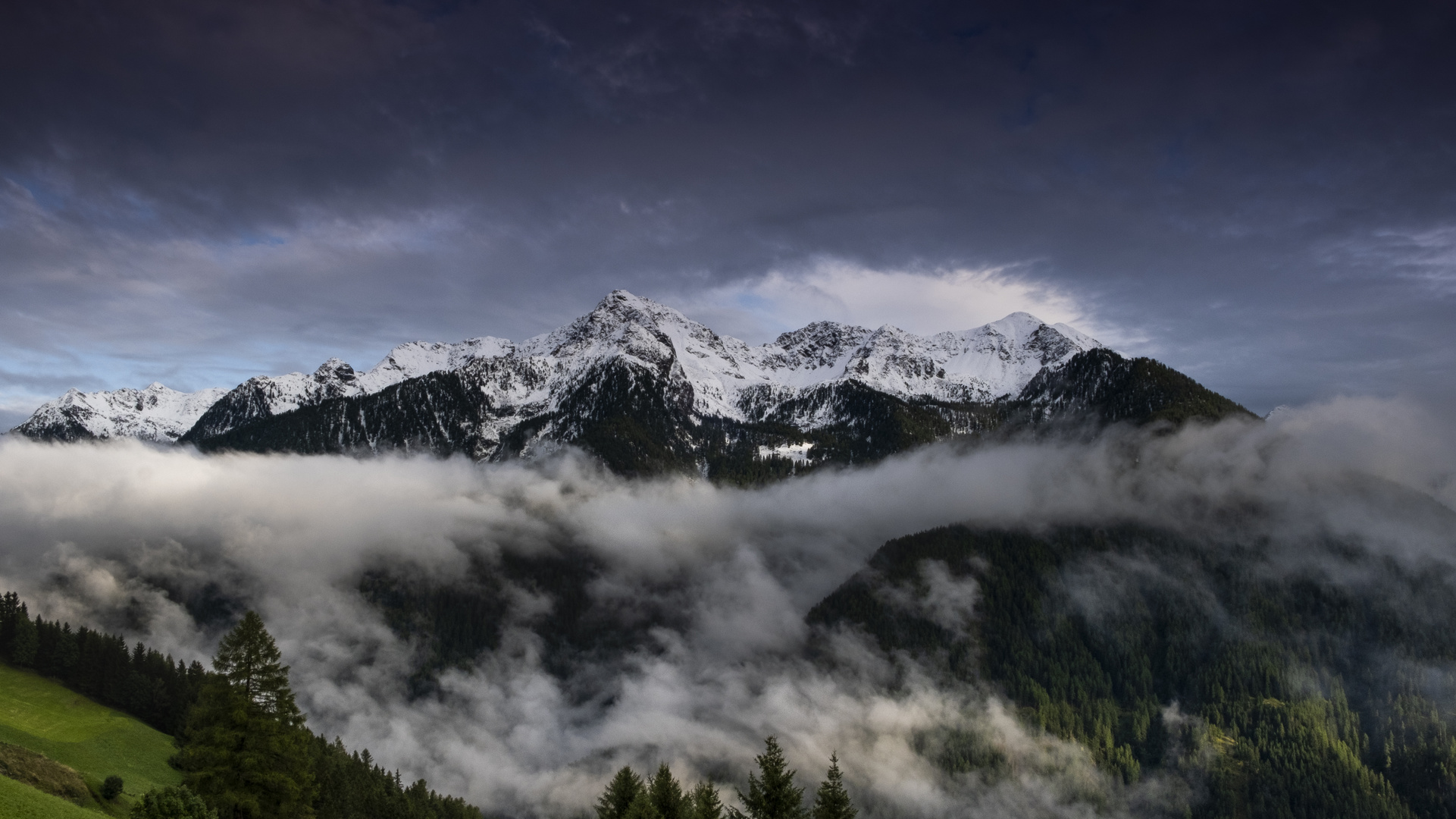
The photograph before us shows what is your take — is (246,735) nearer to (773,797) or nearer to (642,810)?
(642,810)

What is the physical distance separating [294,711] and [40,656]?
119078 mm

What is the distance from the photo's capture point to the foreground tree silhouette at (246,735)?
4478 cm

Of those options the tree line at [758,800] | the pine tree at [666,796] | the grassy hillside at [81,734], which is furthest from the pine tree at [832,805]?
the grassy hillside at [81,734]

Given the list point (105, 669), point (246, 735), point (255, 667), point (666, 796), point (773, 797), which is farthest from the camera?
point (105, 669)

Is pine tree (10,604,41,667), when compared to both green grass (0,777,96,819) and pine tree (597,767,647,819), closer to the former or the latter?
green grass (0,777,96,819)

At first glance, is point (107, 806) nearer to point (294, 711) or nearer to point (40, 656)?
point (294, 711)

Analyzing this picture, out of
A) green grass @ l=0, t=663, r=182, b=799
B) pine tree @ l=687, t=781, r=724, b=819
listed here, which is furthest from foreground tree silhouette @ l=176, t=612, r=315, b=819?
green grass @ l=0, t=663, r=182, b=799

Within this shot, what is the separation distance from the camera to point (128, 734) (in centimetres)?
10450

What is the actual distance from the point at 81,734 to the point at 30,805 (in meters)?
78.7

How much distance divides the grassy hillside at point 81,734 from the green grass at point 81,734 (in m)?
0.08

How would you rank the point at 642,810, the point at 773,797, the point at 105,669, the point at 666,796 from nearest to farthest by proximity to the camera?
1. the point at 642,810
2. the point at 773,797
3. the point at 666,796
4. the point at 105,669

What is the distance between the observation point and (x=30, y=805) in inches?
1710

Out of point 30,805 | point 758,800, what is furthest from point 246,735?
point 758,800

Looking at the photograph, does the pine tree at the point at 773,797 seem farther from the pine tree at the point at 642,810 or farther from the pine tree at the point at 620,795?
the pine tree at the point at 620,795
